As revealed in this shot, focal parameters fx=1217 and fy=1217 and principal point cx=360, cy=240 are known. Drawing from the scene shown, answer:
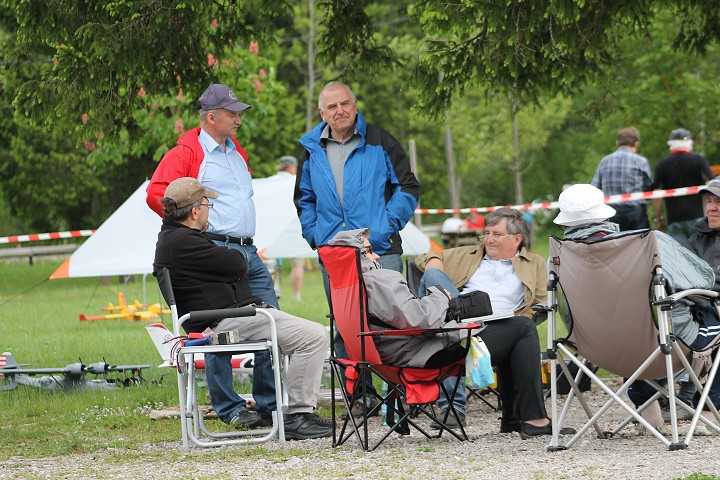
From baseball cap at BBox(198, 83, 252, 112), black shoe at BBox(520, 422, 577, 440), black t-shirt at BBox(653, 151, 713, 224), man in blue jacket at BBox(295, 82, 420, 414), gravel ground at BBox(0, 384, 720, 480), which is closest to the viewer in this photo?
gravel ground at BBox(0, 384, 720, 480)

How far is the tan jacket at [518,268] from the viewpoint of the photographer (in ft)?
23.6

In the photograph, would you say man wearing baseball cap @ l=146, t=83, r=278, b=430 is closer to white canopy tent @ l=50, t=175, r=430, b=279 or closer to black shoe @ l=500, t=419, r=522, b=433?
black shoe @ l=500, t=419, r=522, b=433

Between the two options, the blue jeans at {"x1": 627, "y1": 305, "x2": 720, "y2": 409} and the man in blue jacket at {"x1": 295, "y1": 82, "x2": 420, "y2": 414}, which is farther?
the man in blue jacket at {"x1": 295, "y1": 82, "x2": 420, "y2": 414}

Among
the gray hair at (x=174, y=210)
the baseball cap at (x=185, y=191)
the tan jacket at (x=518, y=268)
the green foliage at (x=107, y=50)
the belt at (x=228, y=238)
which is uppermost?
the green foliage at (x=107, y=50)

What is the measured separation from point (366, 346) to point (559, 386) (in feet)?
7.77

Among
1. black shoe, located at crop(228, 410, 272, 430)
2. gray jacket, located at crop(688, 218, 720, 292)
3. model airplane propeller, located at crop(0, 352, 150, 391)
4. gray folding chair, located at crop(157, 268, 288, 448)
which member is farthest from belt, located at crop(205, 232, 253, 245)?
gray jacket, located at crop(688, 218, 720, 292)

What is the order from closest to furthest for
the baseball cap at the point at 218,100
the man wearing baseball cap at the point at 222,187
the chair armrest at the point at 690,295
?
the chair armrest at the point at 690,295 < the man wearing baseball cap at the point at 222,187 < the baseball cap at the point at 218,100

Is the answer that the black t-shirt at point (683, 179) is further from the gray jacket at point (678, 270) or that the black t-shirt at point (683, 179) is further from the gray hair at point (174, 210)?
the gray hair at point (174, 210)

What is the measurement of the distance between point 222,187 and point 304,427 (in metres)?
1.64

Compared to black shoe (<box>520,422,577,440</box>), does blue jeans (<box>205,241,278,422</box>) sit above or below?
above

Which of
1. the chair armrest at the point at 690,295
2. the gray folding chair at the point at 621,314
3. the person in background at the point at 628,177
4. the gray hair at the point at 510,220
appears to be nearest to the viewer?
the chair armrest at the point at 690,295

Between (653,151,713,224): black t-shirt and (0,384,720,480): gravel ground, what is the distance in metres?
7.03

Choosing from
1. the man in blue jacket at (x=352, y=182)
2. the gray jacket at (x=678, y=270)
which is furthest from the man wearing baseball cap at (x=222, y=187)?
the gray jacket at (x=678, y=270)

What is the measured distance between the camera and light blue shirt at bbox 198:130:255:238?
7480 millimetres
